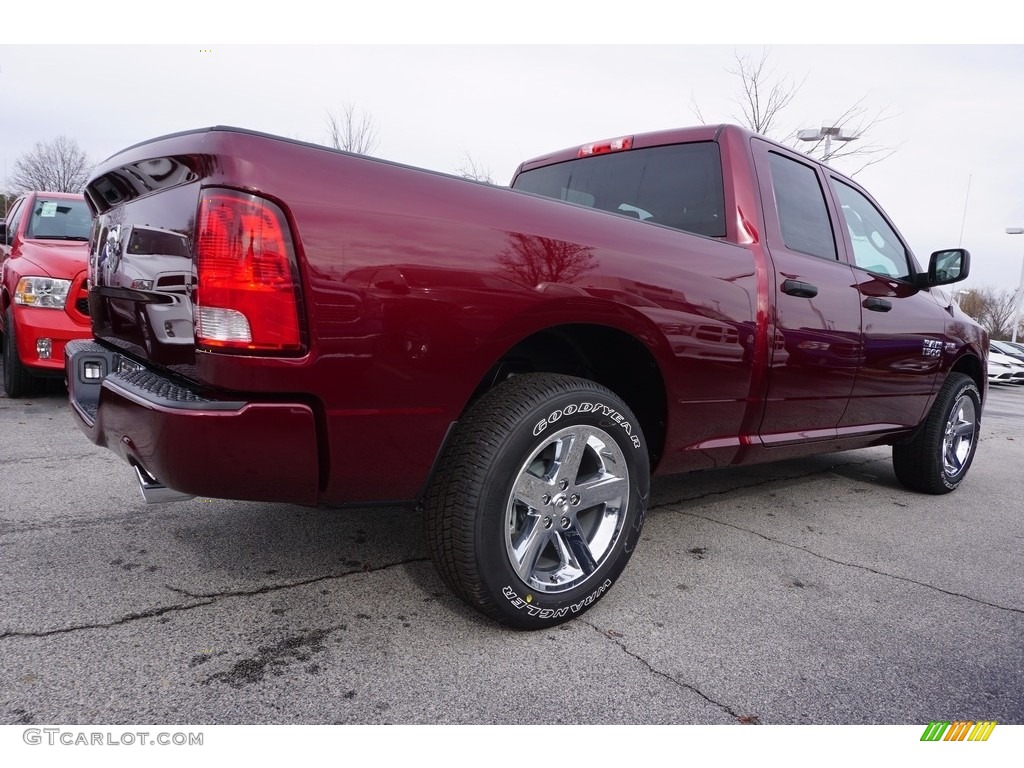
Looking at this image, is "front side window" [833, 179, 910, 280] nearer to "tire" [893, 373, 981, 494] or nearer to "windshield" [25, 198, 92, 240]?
"tire" [893, 373, 981, 494]

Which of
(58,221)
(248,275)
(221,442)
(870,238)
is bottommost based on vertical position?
(221,442)

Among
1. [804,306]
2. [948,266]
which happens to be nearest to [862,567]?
[804,306]

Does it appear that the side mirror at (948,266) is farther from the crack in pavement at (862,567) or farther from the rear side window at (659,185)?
the crack in pavement at (862,567)

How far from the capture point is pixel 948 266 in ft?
13.0

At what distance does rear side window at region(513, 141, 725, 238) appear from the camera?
3049 millimetres

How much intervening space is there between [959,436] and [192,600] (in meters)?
4.56

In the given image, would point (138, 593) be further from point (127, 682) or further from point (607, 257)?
point (607, 257)

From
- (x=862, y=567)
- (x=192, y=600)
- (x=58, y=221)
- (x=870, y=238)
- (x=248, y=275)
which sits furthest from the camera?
(x=58, y=221)

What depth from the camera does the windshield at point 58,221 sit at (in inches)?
231

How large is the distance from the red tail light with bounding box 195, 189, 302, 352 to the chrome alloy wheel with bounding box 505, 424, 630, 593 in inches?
32.2

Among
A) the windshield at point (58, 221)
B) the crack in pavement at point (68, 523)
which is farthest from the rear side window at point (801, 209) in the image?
the windshield at point (58, 221)

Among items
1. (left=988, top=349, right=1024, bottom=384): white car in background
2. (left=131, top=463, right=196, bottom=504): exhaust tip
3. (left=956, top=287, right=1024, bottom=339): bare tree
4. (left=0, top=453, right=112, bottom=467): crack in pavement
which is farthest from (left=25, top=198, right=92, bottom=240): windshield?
(left=956, top=287, right=1024, bottom=339): bare tree

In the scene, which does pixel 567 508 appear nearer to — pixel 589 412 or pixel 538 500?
pixel 538 500

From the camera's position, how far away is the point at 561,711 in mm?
1794
